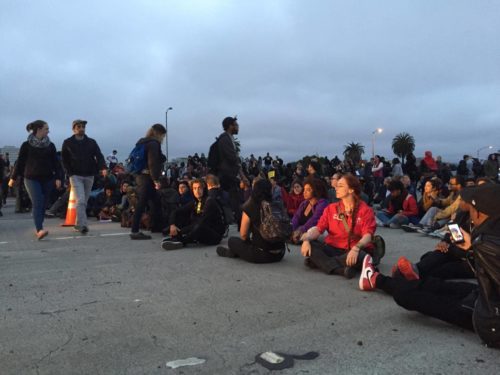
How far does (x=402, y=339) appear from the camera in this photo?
314cm

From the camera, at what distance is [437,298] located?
3.37m

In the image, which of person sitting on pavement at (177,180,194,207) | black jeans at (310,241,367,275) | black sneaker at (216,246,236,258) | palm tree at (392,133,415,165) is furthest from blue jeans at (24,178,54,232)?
palm tree at (392,133,415,165)

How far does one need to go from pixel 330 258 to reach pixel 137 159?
13.3ft

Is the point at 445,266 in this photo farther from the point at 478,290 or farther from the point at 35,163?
the point at 35,163

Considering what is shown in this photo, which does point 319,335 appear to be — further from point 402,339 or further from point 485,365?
point 485,365

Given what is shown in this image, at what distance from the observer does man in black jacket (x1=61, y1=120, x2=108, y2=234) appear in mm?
8000

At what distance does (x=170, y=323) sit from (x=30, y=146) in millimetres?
5354

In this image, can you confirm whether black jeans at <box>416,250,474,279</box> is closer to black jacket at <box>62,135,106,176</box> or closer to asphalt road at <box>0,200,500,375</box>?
asphalt road at <box>0,200,500,375</box>

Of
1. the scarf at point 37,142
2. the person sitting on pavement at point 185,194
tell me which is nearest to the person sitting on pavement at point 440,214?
the person sitting on pavement at point 185,194

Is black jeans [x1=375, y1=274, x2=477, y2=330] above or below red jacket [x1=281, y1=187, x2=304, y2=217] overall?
below

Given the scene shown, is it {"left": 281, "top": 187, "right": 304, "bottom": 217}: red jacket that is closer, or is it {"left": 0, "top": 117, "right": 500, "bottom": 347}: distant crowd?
{"left": 0, "top": 117, "right": 500, "bottom": 347}: distant crowd

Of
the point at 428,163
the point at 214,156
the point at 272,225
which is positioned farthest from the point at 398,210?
the point at 428,163

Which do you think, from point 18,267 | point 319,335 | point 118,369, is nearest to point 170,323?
point 118,369

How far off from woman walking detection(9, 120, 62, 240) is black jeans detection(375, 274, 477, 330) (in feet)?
19.6
